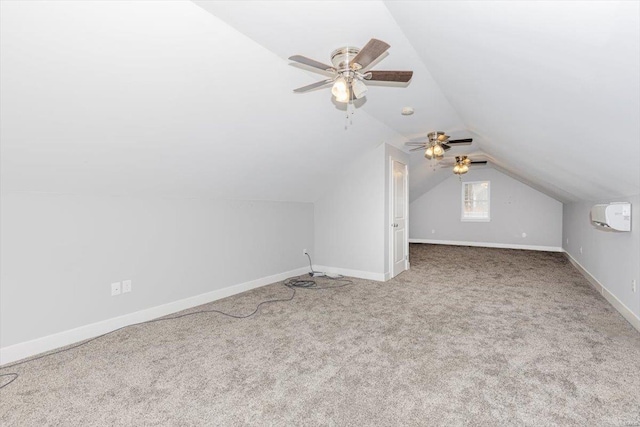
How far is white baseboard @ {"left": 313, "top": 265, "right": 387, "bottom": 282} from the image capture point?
4.78 metres

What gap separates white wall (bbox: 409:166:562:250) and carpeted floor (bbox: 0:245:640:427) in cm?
533

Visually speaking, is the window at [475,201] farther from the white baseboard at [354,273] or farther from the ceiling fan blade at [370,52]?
the ceiling fan blade at [370,52]

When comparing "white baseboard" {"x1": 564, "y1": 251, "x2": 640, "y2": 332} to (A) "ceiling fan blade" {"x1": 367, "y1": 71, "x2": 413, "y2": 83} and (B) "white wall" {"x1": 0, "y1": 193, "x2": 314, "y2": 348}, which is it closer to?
(A) "ceiling fan blade" {"x1": 367, "y1": 71, "x2": 413, "y2": 83}

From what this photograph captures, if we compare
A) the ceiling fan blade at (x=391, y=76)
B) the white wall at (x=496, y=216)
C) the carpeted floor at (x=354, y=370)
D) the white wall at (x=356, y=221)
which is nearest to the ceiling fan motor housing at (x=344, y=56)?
the ceiling fan blade at (x=391, y=76)

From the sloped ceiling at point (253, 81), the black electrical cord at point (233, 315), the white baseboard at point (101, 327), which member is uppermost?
Result: the sloped ceiling at point (253, 81)

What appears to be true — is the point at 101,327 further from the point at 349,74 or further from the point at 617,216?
the point at 617,216

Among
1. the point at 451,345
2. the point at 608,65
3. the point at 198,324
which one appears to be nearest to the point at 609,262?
the point at 451,345

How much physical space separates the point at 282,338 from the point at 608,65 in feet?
8.87

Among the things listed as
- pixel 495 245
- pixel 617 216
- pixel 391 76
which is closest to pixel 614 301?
pixel 617 216

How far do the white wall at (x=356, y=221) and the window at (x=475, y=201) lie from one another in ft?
18.5

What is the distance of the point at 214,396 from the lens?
1862mm

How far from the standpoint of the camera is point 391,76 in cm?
216

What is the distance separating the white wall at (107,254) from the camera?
2377mm

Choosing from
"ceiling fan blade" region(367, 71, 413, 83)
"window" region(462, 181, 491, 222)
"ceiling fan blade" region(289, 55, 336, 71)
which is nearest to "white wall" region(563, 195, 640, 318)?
"ceiling fan blade" region(367, 71, 413, 83)
